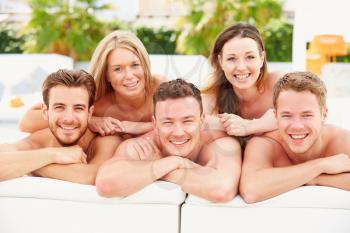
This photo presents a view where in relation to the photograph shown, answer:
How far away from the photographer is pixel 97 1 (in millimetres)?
10023

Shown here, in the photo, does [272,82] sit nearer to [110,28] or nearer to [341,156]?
[341,156]

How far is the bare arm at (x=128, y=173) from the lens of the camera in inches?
84.8

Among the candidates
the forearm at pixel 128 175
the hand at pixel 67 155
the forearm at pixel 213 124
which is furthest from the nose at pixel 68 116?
the forearm at pixel 213 124

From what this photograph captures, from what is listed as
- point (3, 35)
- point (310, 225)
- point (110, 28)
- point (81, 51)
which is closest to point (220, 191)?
point (310, 225)

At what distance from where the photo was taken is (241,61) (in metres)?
2.73

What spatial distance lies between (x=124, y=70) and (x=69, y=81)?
390 millimetres

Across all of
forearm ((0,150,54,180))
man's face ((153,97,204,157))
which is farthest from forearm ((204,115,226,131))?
forearm ((0,150,54,180))

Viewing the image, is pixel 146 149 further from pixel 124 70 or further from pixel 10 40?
pixel 10 40

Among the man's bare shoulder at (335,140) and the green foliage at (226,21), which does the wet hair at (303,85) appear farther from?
the green foliage at (226,21)

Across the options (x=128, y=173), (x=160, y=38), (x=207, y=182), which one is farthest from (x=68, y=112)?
(x=160, y=38)

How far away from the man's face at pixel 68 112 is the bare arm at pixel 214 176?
57 cm

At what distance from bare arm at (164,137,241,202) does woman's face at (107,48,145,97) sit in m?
0.70

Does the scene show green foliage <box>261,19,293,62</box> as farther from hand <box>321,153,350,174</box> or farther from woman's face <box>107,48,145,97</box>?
hand <box>321,153,350,174</box>

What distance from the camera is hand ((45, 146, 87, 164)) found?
92.4 inches
